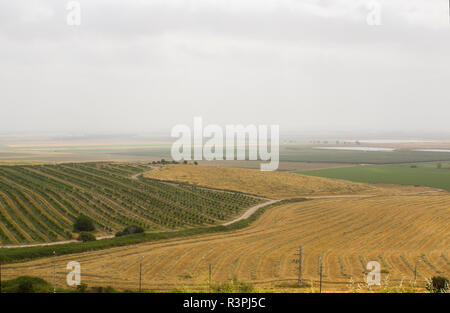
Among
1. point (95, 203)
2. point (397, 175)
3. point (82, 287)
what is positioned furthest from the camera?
point (397, 175)

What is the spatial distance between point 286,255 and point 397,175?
7620cm

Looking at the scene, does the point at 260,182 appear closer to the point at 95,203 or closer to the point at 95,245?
the point at 95,203

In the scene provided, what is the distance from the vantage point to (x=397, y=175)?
327 feet

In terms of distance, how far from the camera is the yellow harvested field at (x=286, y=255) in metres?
26.3

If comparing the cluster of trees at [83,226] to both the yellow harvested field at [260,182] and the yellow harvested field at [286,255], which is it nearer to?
the yellow harvested field at [286,255]

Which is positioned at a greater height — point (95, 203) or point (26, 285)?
point (95, 203)

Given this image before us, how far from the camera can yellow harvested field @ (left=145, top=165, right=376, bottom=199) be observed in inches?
2904

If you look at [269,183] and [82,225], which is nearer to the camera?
[82,225]

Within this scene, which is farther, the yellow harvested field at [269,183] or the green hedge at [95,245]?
the yellow harvested field at [269,183]

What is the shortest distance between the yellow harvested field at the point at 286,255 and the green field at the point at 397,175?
3673cm

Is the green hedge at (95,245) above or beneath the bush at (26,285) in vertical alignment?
above

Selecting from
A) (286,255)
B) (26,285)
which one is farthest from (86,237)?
(286,255)

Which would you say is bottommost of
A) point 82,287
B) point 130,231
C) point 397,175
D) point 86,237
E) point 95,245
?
point 82,287

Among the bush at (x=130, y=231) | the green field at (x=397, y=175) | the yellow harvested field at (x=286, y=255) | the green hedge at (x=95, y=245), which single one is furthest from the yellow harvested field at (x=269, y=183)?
the bush at (x=130, y=231)
